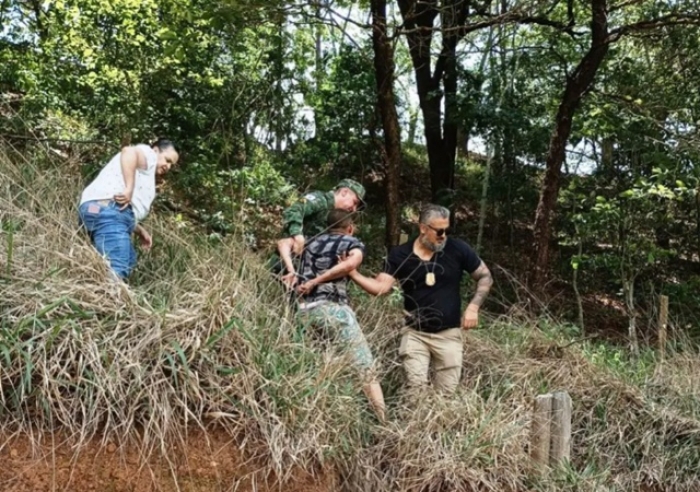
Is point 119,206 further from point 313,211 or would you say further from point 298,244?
point 313,211

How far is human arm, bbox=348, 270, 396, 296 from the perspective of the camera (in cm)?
434

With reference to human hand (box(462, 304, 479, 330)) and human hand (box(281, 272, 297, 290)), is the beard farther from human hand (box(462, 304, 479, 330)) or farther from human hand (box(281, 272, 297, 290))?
human hand (box(281, 272, 297, 290))

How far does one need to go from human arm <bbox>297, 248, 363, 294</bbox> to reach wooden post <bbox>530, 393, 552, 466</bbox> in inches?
61.9

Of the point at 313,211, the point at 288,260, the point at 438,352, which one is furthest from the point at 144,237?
the point at 438,352

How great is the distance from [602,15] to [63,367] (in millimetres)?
6564

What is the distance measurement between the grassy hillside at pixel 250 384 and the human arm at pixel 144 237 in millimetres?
109

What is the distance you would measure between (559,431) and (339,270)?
5.93 ft

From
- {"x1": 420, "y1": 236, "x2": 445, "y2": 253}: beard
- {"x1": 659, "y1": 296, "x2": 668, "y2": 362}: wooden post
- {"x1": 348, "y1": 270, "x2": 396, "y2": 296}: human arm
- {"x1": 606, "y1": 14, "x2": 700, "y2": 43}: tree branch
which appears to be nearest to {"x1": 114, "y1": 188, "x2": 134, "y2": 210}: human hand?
{"x1": 348, "y1": 270, "x2": 396, "y2": 296}: human arm

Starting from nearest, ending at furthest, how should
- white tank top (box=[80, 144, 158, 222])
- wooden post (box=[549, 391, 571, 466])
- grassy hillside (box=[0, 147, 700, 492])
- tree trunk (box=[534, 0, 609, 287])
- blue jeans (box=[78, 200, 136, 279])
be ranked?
grassy hillside (box=[0, 147, 700, 492]) < blue jeans (box=[78, 200, 136, 279]) < white tank top (box=[80, 144, 158, 222]) < wooden post (box=[549, 391, 571, 466]) < tree trunk (box=[534, 0, 609, 287])

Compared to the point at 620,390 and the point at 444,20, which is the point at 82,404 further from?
the point at 444,20

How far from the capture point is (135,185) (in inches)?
164

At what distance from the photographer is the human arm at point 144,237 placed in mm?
4529

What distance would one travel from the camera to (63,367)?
312cm

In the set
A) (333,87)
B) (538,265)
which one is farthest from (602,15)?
(333,87)
